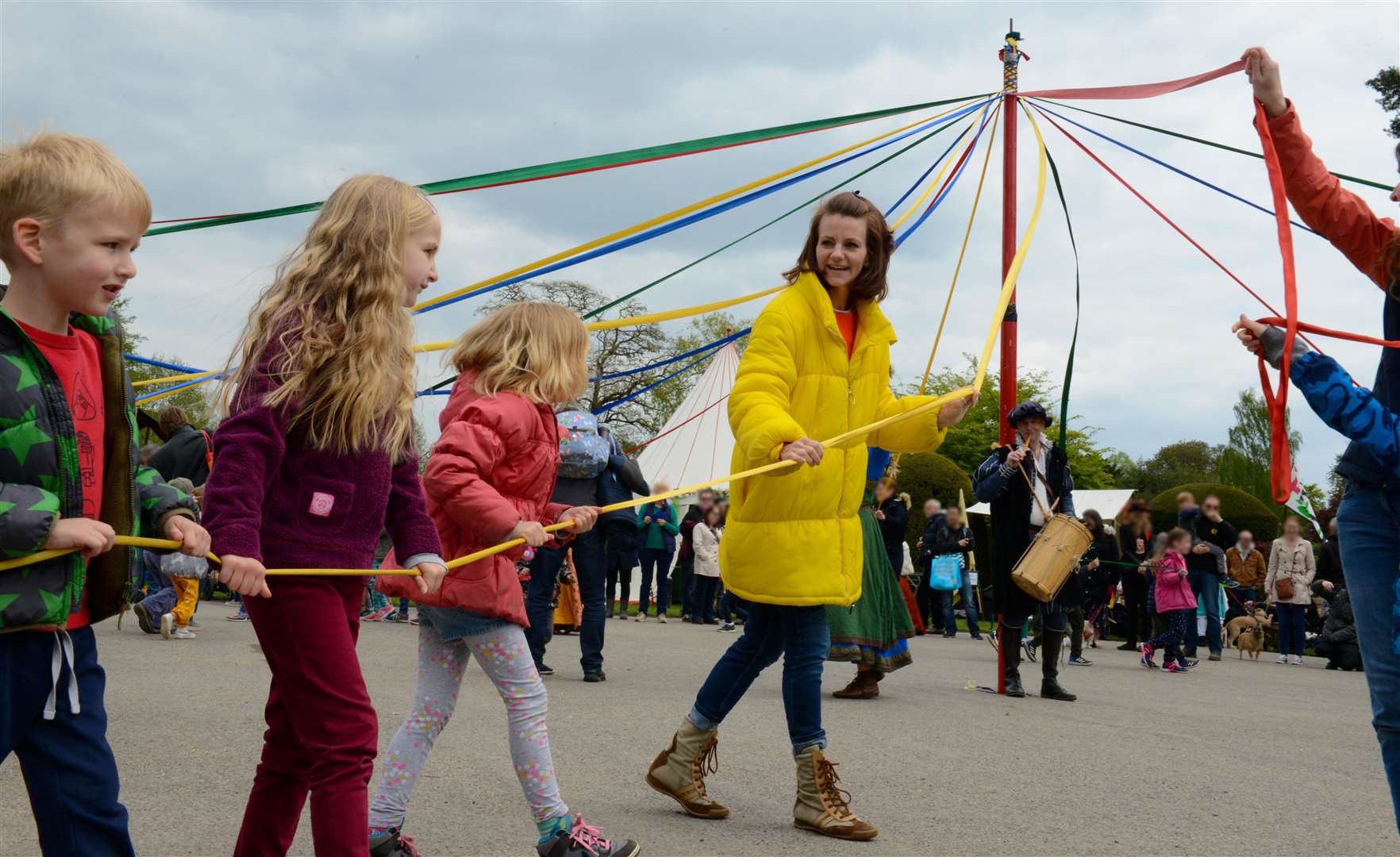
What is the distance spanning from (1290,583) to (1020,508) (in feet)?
25.4

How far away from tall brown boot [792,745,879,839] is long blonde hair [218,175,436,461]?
1.80 m

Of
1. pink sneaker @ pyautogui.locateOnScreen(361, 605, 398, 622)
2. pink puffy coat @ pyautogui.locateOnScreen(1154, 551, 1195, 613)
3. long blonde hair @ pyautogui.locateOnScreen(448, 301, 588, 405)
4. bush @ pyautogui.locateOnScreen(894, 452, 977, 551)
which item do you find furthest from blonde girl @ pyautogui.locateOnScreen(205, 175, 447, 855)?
bush @ pyautogui.locateOnScreen(894, 452, 977, 551)

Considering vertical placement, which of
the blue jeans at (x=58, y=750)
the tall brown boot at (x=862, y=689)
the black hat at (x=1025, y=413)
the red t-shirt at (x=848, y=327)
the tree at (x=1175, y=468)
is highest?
the tree at (x=1175, y=468)

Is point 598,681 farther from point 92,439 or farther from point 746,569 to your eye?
point 92,439

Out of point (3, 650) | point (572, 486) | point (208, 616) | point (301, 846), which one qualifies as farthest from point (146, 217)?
point (208, 616)

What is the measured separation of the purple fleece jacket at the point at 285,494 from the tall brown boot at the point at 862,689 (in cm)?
533

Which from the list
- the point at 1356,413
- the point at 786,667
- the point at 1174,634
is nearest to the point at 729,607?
the point at 1174,634

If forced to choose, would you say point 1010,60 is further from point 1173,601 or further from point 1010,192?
point 1173,601

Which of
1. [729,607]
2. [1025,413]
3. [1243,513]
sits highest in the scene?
[1243,513]

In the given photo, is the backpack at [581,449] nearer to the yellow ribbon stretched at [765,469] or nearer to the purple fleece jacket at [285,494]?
the yellow ribbon stretched at [765,469]

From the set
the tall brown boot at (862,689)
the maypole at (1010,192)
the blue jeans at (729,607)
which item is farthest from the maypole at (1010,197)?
the blue jeans at (729,607)

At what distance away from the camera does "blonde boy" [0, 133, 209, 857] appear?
2.22 metres

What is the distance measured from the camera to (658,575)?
59.6ft

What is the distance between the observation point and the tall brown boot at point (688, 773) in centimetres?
409
